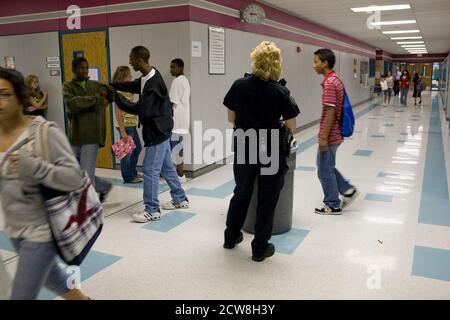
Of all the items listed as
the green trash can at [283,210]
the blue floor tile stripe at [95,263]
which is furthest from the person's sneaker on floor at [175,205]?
the blue floor tile stripe at [95,263]

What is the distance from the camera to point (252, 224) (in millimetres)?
3521

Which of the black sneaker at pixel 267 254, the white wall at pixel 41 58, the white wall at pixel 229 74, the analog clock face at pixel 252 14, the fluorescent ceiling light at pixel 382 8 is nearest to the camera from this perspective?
the black sneaker at pixel 267 254

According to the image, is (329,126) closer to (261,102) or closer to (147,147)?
(261,102)

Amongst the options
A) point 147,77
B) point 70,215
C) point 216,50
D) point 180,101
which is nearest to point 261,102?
point 147,77

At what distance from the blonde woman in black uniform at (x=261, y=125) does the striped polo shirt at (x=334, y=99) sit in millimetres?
1008

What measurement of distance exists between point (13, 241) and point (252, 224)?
7.03 ft

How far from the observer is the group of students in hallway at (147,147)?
64.8 inches

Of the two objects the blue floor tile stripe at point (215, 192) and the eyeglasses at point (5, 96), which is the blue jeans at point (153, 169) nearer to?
the blue floor tile stripe at point (215, 192)

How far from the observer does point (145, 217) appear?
151 inches

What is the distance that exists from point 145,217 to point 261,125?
1.62 meters

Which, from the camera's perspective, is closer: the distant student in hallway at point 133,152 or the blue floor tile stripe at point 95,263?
the blue floor tile stripe at point 95,263

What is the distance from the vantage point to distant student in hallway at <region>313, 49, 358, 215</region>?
12.4ft
